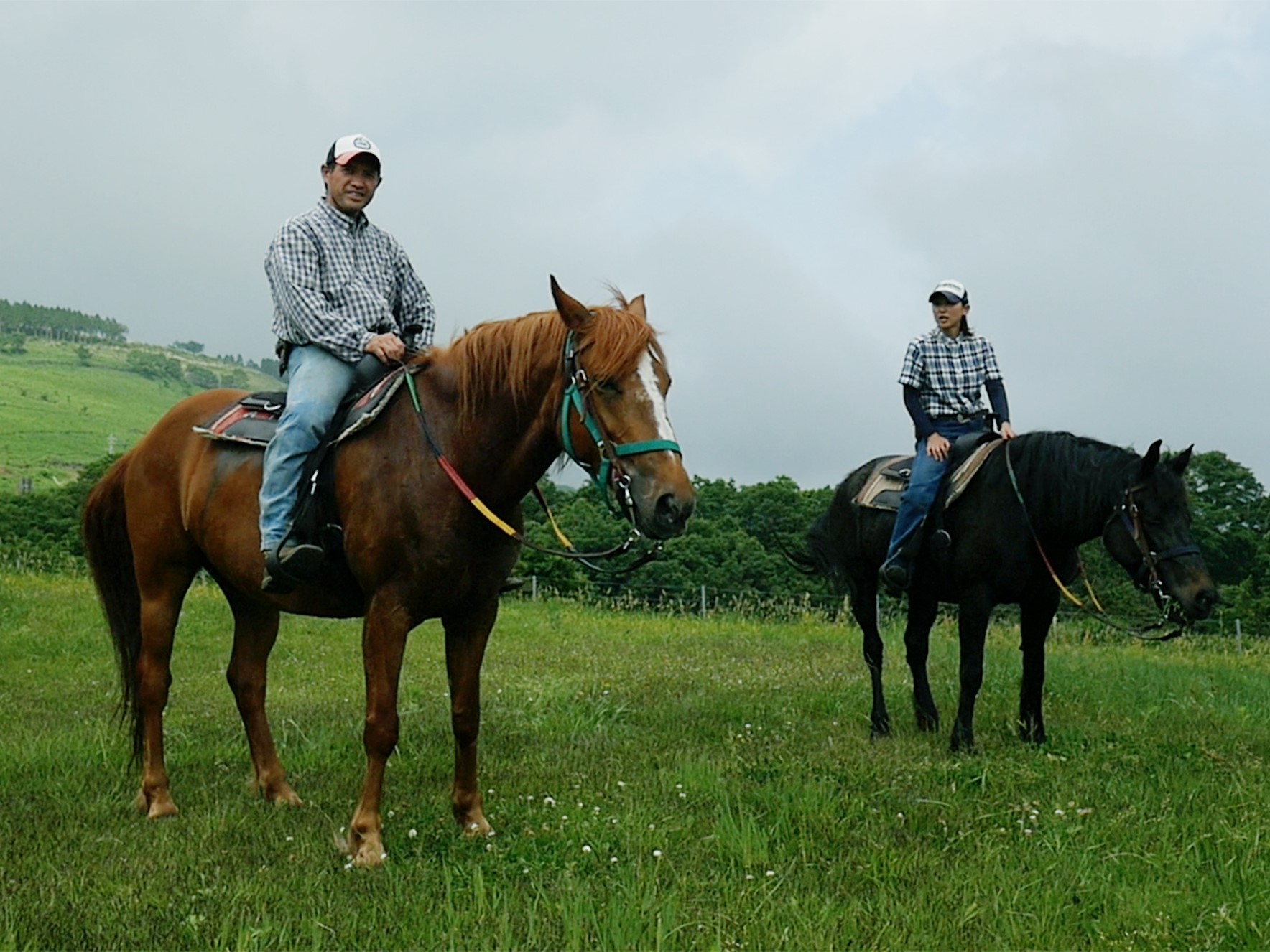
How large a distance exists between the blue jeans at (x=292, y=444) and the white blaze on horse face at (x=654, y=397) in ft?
5.91

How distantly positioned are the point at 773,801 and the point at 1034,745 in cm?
264

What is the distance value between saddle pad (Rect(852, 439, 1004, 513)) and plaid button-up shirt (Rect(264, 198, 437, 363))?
402cm

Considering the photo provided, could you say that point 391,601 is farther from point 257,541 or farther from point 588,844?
point 588,844

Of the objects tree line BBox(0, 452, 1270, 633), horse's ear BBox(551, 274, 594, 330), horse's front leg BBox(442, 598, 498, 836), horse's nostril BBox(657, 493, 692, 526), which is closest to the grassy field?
horse's front leg BBox(442, 598, 498, 836)

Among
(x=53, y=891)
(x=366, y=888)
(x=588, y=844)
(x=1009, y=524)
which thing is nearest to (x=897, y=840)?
(x=588, y=844)

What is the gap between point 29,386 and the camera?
13988 cm

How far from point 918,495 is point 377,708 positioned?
426 cm

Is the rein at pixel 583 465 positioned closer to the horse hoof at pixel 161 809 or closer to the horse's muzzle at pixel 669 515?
the horse's muzzle at pixel 669 515

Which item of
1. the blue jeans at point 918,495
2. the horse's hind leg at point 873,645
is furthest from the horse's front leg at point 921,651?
the blue jeans at point 918,495

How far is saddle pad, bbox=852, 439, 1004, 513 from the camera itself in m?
7.61

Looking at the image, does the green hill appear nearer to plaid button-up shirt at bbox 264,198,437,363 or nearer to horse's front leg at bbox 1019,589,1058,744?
plaid button-up shirt at bbox 264,198,437,363

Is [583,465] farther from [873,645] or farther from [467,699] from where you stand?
[873,645]

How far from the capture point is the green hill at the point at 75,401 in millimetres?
97312

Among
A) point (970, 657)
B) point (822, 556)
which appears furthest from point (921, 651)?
point (822, 556)
